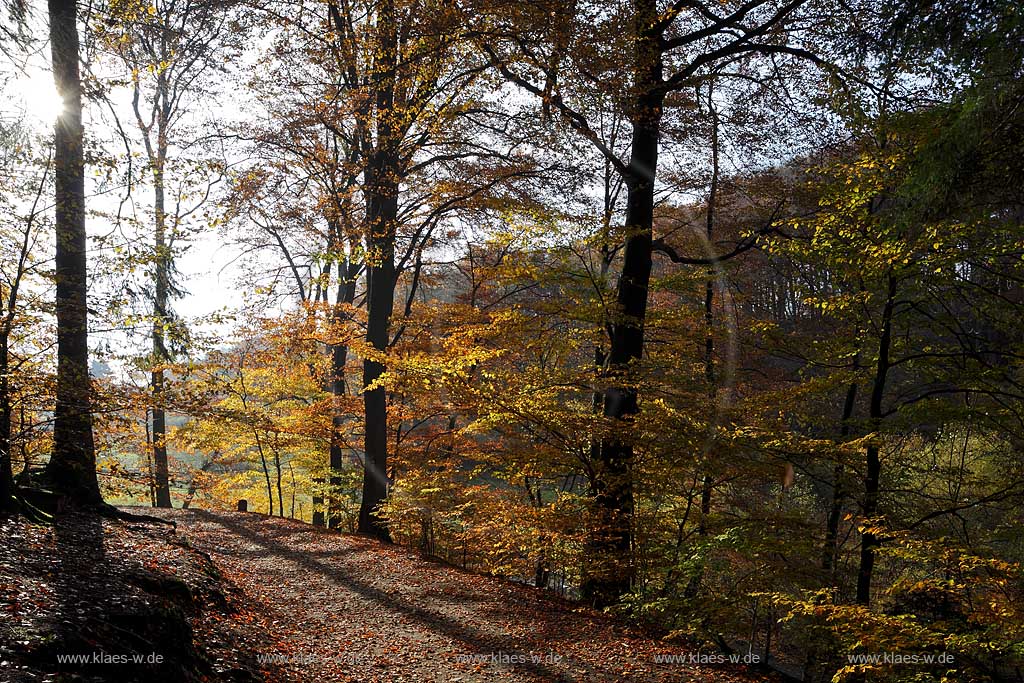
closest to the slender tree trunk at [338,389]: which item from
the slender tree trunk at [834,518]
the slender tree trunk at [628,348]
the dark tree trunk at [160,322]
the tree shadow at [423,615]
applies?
the tree shadow at [423,615]

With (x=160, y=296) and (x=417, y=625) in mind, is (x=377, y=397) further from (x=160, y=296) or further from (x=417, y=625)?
(x=417, y=625)

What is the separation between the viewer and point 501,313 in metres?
10.4

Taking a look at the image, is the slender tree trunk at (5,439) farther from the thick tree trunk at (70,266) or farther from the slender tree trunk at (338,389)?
the slender tree trunk at (338,389)

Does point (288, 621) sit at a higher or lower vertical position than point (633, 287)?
lower

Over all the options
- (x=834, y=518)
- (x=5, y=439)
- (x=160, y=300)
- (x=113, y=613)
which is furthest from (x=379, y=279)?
(x=834, y=518)

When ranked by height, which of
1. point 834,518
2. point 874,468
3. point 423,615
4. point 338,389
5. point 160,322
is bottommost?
point 423,615

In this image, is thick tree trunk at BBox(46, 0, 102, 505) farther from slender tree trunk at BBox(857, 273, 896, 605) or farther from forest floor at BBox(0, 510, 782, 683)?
slender tree trunk at BBox(857, 273, 896, 605)

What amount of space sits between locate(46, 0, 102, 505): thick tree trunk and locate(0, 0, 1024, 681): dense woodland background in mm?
39

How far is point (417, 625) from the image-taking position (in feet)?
24.2

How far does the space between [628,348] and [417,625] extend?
4.83m

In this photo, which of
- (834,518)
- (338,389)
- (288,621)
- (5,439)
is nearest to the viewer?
(5,439)

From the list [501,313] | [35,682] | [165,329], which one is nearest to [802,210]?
[501,313]

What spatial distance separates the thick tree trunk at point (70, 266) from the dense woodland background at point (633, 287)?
1.5 inches

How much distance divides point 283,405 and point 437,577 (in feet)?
26.7
